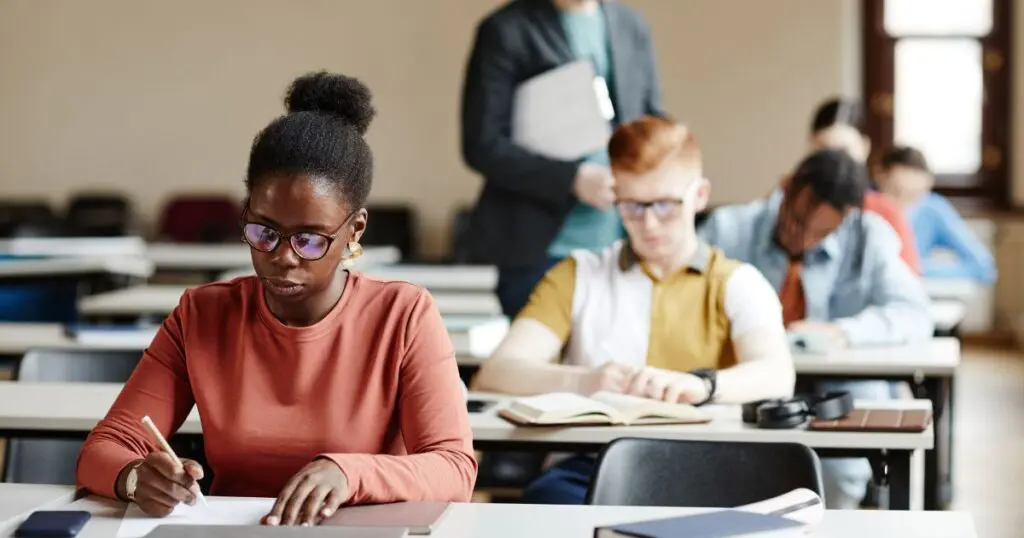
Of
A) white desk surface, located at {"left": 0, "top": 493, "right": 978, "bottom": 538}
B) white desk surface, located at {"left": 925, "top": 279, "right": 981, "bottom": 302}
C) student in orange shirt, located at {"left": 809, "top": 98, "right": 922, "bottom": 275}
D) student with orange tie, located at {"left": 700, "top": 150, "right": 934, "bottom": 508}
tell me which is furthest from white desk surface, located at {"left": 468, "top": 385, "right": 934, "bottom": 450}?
white desk surface, located at {"left": 925, "top": 279, "right": 981, "bottom": 302}

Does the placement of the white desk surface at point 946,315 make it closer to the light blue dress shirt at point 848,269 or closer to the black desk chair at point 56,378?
the light blue dress shirt at point 848,269

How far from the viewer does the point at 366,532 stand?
5.31 ft

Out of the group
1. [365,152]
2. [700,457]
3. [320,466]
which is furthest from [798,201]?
[320,466]

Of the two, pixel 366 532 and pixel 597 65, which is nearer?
pixel 366 532

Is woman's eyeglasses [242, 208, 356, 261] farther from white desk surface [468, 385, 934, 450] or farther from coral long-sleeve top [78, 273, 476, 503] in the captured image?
white desk surface [468, 385, 934, 450]

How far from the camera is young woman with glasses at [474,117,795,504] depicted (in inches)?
108

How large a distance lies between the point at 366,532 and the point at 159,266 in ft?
16.8

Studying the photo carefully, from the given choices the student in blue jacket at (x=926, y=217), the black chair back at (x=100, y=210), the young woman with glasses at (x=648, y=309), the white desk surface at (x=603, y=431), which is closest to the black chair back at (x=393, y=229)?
the black chair back at (x=100, y=210)

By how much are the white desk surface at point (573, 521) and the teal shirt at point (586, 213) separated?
1636 mm

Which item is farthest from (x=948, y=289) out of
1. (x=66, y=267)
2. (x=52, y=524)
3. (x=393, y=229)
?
(x=393, y=229)

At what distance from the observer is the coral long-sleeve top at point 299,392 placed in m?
1.96

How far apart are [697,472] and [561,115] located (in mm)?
1405

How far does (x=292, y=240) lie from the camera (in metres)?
1.85

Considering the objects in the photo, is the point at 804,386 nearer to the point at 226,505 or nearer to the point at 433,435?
the point at 433,435
